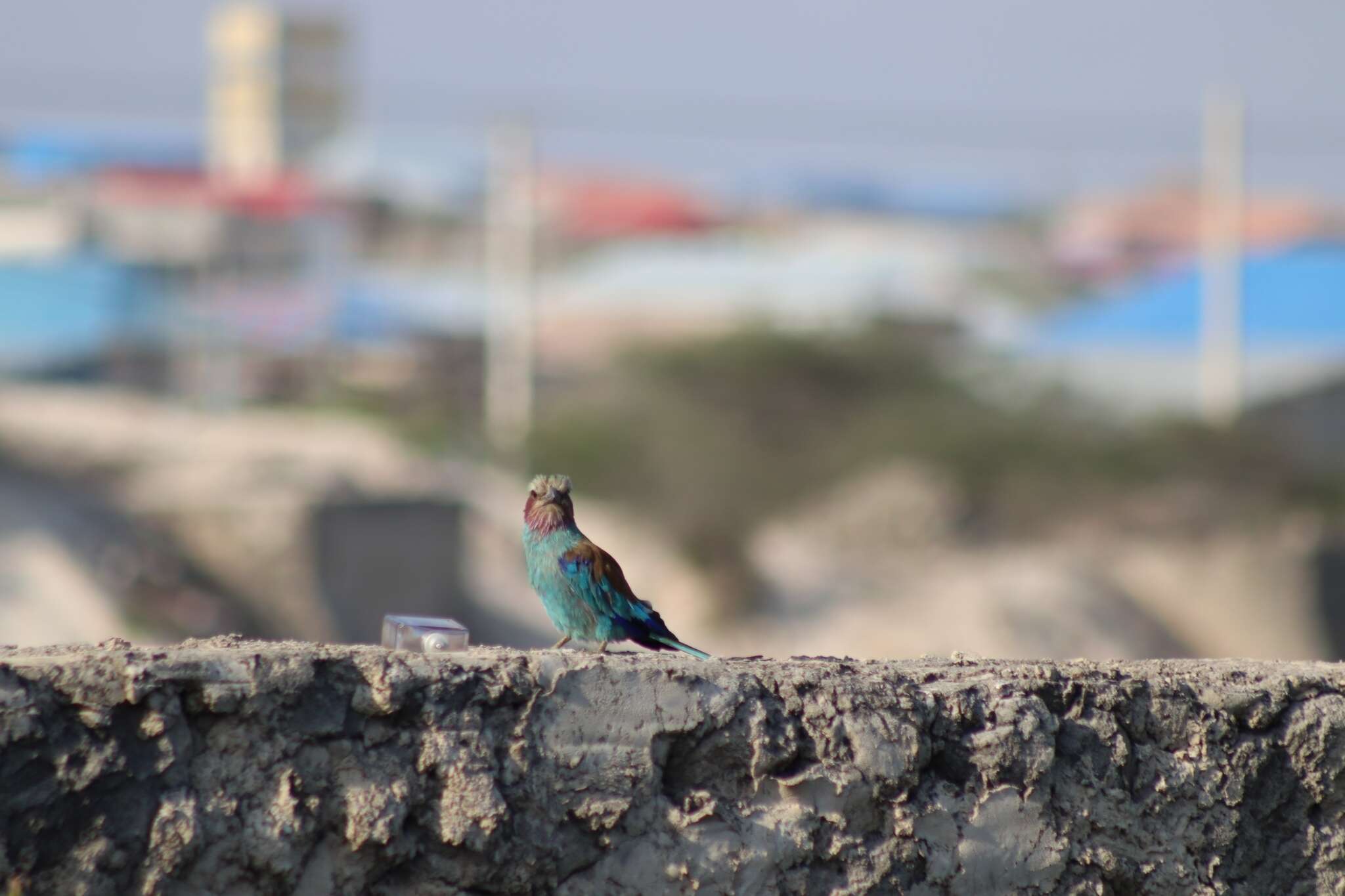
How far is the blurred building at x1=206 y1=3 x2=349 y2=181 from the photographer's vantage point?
4600cm

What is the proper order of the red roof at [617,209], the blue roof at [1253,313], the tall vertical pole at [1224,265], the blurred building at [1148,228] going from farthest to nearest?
the red roof at [617,209] → the blurred building at [1148,228] → the blue roof at [1253,313] → the tall vertical pole at [1224,265]

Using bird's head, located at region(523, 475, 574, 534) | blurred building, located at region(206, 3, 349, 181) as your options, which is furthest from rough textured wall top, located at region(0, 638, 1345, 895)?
blurred building, located at region(206, 3, 349, 181)

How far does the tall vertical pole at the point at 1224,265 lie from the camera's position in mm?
23172

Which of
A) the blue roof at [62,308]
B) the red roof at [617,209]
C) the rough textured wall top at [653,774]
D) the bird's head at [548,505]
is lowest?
the rough textured wall top at [653,774]

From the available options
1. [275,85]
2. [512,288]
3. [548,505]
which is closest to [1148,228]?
[275,85]

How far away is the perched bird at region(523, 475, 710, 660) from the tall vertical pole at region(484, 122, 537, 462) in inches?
806

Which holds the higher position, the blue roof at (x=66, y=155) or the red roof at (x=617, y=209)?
the red roof at (x=617, y=209)

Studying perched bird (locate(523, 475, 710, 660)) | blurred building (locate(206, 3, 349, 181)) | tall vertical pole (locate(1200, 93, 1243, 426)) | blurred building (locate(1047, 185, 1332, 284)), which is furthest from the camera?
→ blurred building (locate(1047, 185, 1332, 284))

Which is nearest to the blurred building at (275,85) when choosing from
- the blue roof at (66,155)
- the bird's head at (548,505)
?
the blue roof at (66,155)

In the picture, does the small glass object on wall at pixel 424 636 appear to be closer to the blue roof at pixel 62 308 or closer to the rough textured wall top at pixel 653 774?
the rough textured wall top at pixel 653 774

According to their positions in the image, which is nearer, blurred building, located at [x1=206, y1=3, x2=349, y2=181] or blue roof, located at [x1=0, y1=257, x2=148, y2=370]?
blue roof, located at [x1=0, y1=257, x2=148, y2=370]

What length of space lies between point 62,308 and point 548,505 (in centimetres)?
2611

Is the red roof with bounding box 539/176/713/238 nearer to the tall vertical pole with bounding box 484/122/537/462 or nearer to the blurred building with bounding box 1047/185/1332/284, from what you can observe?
the blurred building with bounding box 1047/185/1332/284

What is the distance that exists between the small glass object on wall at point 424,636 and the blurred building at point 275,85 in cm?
4300
